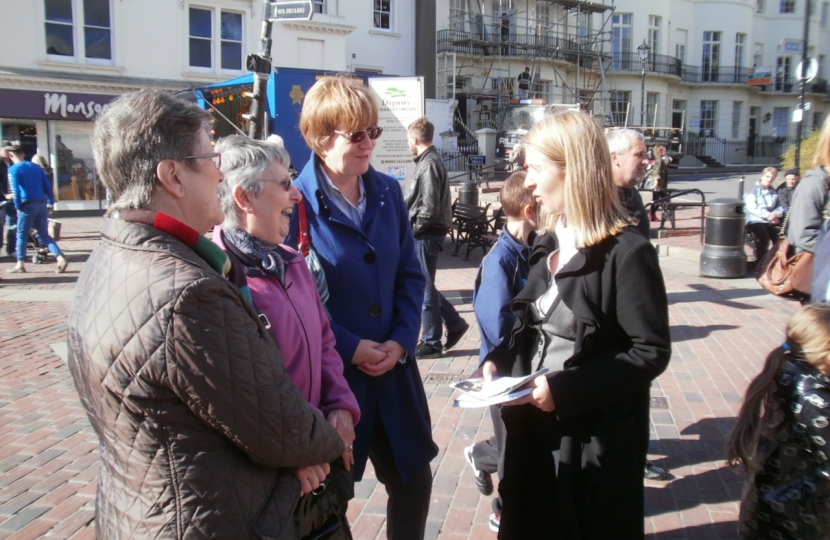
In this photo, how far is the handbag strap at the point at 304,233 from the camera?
7.94 ft

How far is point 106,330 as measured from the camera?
4.71 feet

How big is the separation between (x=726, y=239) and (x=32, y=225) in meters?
11.0

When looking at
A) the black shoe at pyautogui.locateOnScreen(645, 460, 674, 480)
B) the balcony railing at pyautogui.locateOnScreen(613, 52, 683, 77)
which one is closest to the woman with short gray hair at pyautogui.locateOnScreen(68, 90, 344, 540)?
the black shoe at pyautogui.locateOnScreen(645, 460, 674, 480)

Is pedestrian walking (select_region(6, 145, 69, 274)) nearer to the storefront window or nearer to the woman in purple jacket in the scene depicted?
the woman in purple jacket

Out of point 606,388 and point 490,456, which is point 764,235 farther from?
point 606,388

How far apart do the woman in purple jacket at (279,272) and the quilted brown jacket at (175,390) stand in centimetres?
39

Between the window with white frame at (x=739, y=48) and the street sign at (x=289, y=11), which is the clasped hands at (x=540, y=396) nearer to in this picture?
the street sign at (x=289, y=11)

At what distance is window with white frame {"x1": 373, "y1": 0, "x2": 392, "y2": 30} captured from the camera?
28.8 metres

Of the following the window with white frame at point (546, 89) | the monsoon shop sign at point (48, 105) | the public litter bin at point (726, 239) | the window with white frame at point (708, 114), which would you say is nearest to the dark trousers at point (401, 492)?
the public litter bin at point (726, 239)

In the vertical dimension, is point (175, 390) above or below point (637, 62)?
below

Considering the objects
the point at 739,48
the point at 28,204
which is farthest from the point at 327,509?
the point at 739,48

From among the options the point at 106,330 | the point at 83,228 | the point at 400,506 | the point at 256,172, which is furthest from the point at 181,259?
the point at 83,228

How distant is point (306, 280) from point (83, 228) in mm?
16812

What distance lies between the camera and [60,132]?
21.0 meters
